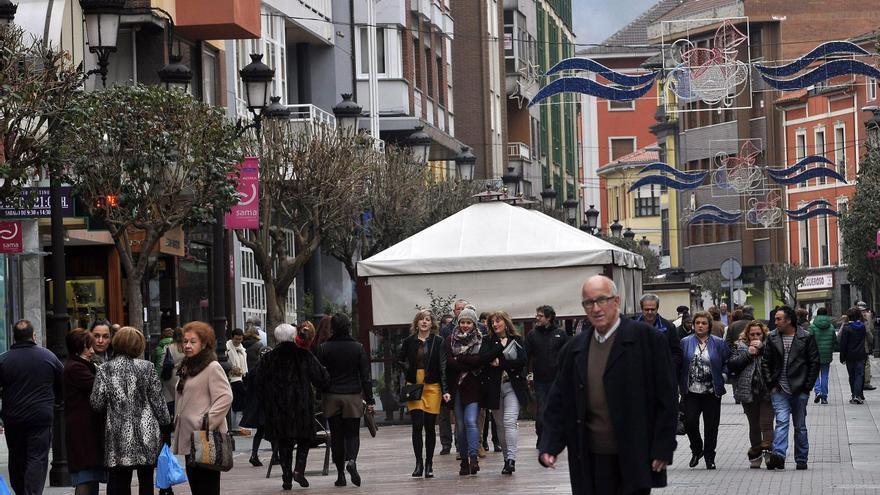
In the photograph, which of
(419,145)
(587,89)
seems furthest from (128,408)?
(419,145)

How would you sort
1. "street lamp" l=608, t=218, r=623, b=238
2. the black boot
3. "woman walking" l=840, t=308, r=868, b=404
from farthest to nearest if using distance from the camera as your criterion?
"street lamp" l=608, t=218, r=623, b=238 < "woman walking" l=840, t=308, r=868, b=404 < the black boot

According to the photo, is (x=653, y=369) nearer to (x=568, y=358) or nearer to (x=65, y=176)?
(x=568, y=358)

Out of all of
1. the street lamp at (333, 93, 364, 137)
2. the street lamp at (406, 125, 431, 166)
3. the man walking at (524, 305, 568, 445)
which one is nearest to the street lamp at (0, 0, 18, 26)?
the man walking at (524, 305, 568, 445)

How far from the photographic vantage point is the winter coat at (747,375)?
18531mm

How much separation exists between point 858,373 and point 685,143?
6550 centimetres

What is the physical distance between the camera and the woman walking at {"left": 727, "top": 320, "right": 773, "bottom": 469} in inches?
730

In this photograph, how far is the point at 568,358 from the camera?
402 inches

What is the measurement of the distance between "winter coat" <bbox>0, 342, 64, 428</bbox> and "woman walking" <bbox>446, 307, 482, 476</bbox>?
4.71 metres

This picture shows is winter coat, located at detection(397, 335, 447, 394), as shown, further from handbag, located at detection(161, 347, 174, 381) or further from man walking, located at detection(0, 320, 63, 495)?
man walking, located at detection(0, 320, 63, 495)

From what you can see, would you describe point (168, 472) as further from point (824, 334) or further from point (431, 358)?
point (824, 334)

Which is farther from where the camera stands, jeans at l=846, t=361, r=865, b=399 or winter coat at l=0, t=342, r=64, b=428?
jeans at l=846, t=361, r=865, b=399

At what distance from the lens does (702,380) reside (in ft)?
61.9

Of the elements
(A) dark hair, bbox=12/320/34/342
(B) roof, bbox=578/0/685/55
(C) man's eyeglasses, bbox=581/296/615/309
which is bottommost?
(A) dark hair, bbox=12/320/34/342

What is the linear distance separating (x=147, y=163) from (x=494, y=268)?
5.41 m
